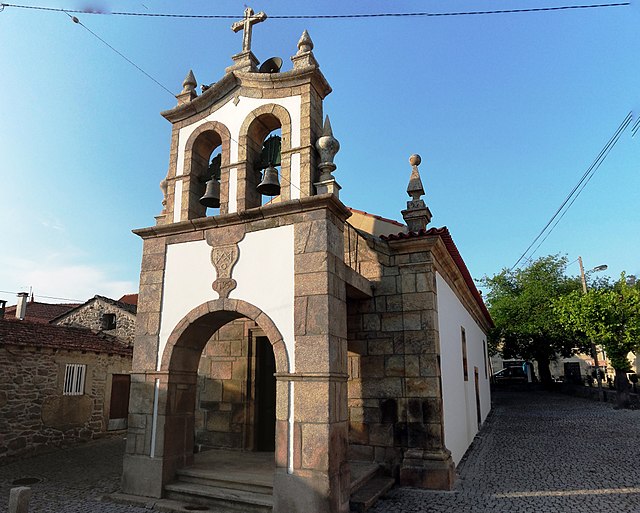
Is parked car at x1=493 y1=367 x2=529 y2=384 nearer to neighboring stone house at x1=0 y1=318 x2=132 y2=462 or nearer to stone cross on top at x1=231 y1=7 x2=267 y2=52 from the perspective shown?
neighboring stone house at x1=0 y1=318 x2=132 y2=462

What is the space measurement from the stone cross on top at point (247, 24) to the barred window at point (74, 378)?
28.5 feet

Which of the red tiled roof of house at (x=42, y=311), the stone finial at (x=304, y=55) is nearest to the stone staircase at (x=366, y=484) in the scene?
the stone finial at (x=304, y=55)

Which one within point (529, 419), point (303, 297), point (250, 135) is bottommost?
point (529, 419)

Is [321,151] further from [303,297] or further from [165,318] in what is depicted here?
[165,318]

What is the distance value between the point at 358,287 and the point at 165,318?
2742 millimetres

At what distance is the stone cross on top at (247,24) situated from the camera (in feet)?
22.0

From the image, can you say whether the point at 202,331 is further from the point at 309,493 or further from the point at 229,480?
the point at 309,493

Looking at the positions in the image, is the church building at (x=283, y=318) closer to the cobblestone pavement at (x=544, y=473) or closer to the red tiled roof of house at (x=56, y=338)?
the cobblestone pavement at (x=544, y=473)

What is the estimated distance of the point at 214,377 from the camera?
812 cm

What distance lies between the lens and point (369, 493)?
5512mm

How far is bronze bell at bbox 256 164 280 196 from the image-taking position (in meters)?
6.06

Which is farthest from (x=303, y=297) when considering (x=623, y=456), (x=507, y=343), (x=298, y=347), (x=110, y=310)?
(x=507, y=343)

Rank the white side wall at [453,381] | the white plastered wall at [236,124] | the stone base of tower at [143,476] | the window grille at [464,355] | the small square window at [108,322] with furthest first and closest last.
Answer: the small square window at [108,322], the window grille at [464,355], the white side wall at [453,381], the white plastered wall at [236,124], the stone base of tower at [143,476]

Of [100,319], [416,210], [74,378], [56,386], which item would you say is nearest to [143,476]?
[416,210]
